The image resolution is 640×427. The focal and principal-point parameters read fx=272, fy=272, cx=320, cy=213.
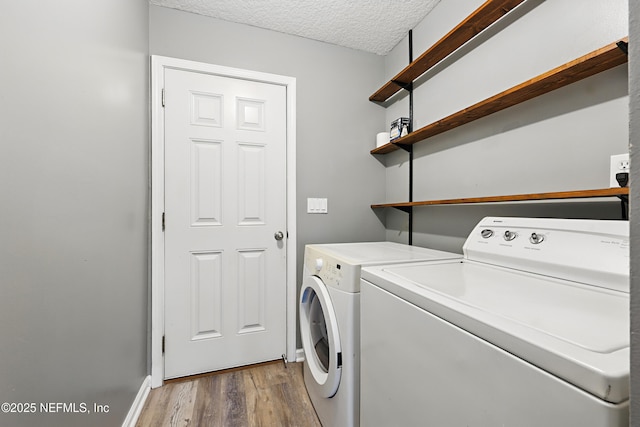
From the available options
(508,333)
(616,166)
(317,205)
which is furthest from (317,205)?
(508,333)

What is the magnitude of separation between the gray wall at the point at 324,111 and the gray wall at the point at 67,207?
507 millimetres

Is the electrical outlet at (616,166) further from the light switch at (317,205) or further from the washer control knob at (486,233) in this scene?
the light switch at (317,205)

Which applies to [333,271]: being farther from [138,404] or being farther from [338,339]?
[138,404]

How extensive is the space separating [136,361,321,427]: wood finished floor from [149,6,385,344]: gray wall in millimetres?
754

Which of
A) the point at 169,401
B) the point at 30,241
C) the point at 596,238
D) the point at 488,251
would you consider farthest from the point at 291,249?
the point at 596,238

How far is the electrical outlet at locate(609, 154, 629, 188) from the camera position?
2.95ft

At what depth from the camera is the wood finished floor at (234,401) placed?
1.41m

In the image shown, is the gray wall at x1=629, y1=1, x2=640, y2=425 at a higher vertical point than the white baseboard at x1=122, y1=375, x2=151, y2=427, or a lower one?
higher

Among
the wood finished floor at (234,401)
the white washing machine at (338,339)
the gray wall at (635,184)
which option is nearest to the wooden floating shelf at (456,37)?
the white washing machine at (338,339)

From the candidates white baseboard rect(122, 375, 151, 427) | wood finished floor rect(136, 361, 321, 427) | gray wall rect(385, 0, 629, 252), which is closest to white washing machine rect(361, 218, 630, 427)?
gray wall rect(385, 0, 629, 252)

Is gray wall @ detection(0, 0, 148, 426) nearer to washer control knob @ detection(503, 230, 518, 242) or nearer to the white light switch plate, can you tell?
the white light switch plate

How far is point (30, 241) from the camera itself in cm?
72

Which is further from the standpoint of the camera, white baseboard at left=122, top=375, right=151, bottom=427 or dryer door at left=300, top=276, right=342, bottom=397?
white baseboard at left=122, top=375, right=151, bottom=427

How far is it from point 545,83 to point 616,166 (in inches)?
15.6
